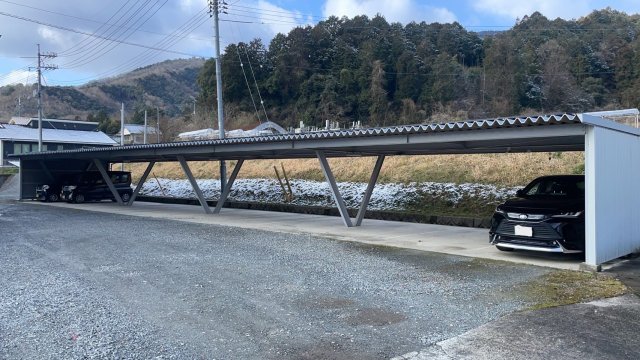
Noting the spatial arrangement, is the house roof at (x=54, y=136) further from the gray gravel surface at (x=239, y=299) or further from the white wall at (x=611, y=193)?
the white wall at (x=611, y=193)

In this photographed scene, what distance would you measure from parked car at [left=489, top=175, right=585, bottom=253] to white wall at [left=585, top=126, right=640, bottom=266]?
428mm

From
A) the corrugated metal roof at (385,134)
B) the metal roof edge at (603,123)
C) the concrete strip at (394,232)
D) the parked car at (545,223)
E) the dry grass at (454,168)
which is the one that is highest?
the corrugated metal roof at (385,134)

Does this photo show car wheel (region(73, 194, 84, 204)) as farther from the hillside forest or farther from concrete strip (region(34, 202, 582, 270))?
the hillside forest

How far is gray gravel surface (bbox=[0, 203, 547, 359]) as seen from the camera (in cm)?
447

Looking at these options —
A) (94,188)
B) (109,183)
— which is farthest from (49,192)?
(109,183)

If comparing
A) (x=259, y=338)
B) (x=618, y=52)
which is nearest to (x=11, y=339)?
(x=259, y=338)

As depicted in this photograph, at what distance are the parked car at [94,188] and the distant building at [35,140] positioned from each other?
24595 millimetres

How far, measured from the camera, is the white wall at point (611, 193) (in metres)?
7.66

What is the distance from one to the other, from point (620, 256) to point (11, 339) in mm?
8992

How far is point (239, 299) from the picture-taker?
6031 millimetres

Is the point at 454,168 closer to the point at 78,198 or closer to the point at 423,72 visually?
the point at 78,198

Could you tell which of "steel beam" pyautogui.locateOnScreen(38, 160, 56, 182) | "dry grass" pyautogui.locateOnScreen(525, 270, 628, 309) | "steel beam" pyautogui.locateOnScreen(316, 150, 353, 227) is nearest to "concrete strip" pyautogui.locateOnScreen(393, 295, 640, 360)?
"dry grass" pyautogui.locateOnScreen(525, 270, 628, 309)

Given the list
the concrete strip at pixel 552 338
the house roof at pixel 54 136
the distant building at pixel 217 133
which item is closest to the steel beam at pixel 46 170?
the distant building at pixel 217 133

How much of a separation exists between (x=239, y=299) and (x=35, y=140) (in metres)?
48.9
